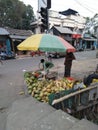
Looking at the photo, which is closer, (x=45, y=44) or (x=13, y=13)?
(x=45, y=44)

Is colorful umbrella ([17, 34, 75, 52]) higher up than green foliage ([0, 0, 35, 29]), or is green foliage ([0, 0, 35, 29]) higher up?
green foliage ([0, 0, 35, 29])

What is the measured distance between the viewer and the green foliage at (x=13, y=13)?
39.6 meters

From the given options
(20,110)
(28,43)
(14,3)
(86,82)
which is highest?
(14,3)

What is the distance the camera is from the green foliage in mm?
39625

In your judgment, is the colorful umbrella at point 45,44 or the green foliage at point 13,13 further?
the green foliage at point 13,13

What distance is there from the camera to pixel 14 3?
4025cm

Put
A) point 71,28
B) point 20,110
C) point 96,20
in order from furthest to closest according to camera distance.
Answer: point 71,28 < point 96,20 < point 20,110

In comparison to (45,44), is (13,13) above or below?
above

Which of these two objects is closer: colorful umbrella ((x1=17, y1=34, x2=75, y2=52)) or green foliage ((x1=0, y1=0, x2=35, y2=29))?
colorful umbrella ((x1=17, y1=34, x2=75, y2=52))

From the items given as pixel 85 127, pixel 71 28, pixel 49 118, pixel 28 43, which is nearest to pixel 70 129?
pixel 85 127

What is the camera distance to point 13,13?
132ft

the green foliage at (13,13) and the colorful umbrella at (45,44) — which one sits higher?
the green foliage at (13,13)

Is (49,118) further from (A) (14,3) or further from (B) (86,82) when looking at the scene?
(A) (14,3)

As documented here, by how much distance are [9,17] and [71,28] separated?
14.6 m
